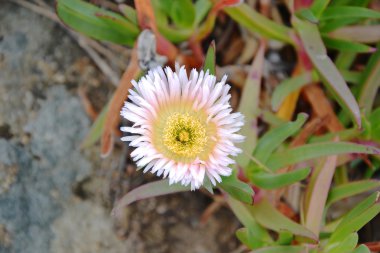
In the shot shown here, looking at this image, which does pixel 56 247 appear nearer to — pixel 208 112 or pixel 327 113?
pixel 208 112

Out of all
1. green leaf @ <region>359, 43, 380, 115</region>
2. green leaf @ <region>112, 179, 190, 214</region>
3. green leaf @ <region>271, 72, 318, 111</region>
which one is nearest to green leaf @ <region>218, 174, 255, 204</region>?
green leaf @ <region>112, 179, 190, 214</region>

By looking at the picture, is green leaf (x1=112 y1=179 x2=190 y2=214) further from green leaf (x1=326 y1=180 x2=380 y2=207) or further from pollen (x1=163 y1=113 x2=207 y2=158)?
green leaf (x1=326 y1=180 x2=380 y2=207)

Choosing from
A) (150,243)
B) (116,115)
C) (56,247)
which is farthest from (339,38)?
(56,247)

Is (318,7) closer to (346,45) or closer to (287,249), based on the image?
(346,45)

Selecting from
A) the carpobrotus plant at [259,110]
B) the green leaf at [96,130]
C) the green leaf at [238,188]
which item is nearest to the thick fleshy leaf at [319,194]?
the carpobrotus plant at [259,110]

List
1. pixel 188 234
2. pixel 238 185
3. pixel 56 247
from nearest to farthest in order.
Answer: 1. pixel 238 185
2. pixel 56 247
3. pixel 188 234
